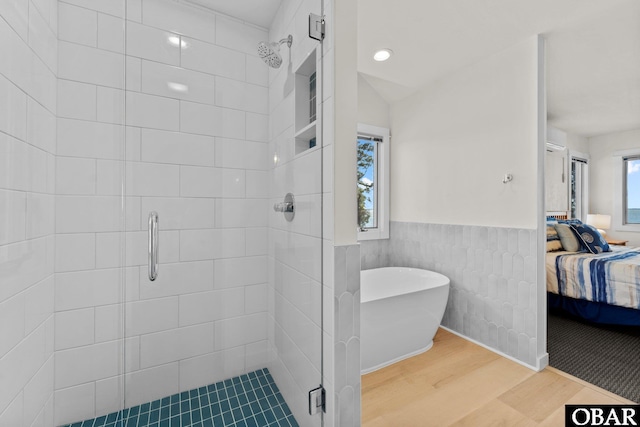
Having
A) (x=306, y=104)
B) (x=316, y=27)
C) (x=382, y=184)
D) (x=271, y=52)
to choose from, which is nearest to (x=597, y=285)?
(x=382, y=184)

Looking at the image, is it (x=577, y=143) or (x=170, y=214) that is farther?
(x=577, y=143)

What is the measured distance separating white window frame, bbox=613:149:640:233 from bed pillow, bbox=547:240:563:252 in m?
2.34

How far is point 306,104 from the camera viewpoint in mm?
1406

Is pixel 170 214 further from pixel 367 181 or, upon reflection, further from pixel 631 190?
pixel 631 190

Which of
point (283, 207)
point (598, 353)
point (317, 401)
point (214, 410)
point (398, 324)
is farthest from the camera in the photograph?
point (598, 353)

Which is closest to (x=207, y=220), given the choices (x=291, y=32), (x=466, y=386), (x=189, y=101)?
(x=189, y=101)

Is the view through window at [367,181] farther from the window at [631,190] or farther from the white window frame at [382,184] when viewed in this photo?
the window at [631,190]

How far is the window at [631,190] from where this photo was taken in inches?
170

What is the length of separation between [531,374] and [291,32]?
2697 mm

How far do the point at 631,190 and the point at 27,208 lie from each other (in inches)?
271

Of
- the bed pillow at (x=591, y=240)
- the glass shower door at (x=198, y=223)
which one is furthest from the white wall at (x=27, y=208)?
the bed pillow at (x=591, y=240)

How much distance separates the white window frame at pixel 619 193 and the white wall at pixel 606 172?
37 mm

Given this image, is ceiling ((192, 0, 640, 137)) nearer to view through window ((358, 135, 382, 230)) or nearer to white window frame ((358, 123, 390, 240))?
white window frame ((358, 123, 390, 240))

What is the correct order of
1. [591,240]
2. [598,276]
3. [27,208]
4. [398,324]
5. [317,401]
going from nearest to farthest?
1. [27,208]
2. [317,401]
3. [398,324]
4. [598,276]
5. [591,240]
